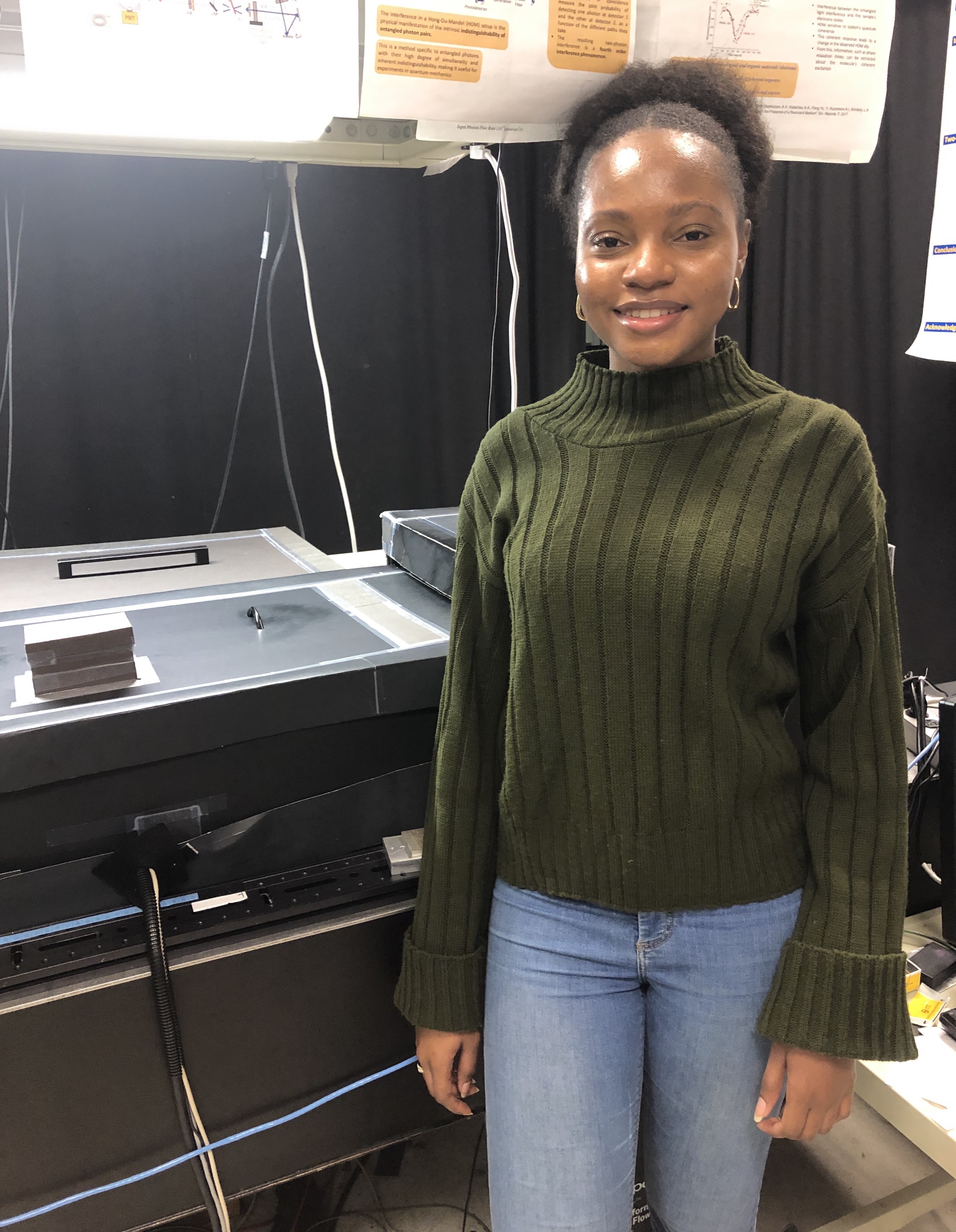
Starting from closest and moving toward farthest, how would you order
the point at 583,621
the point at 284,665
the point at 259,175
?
the point at 583,621
the point at 284,665
the point at 259,175

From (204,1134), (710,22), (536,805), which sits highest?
(710,22)

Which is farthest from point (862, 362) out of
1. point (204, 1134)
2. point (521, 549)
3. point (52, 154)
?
point (204, 1134)

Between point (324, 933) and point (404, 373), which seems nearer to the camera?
point (324, 933)

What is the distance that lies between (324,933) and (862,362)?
2669 mm

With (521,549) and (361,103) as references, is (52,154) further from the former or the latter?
(521,549)

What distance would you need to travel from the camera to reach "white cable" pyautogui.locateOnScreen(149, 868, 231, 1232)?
2.66 ft

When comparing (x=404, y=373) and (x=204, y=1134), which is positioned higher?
(x=404, y=373)

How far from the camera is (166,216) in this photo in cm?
202

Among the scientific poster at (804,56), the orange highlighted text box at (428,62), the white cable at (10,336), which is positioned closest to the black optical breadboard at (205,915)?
the orange highlighted text box at (428,62)

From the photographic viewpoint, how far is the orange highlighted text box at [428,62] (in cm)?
85

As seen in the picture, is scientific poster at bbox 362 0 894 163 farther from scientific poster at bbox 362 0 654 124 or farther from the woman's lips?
the woman's lips

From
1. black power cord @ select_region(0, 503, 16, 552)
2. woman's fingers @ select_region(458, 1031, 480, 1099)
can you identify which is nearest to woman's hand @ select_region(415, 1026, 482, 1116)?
woman's fingers @ select_region(458, 1031, 480, 1099)

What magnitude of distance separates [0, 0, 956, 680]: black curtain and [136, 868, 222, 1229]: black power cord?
4.78 feet

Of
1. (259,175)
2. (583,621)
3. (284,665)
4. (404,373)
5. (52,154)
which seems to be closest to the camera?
(583,621)
